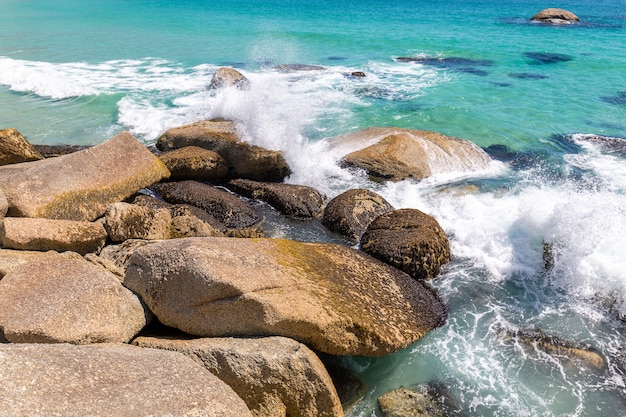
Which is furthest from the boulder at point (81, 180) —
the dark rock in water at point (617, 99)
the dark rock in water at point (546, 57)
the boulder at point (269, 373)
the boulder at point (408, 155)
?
the dark rock in water at point (546, 57)

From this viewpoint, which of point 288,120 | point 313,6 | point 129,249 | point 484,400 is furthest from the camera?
point 313,6

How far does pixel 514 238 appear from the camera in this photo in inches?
343

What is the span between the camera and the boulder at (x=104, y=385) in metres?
3.20

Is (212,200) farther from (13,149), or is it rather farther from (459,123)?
(459,123)

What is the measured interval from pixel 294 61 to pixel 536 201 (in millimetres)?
19131

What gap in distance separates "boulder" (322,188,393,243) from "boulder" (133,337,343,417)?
4017mm

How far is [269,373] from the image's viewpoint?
15.4ft

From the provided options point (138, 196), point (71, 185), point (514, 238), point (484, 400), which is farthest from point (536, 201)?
point (71, 185)

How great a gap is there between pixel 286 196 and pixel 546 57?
21731mm

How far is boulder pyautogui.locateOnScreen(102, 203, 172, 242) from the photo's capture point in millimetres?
7367

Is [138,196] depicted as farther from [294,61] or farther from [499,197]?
[294,61]

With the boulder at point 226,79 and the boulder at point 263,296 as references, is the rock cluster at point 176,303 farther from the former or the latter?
the boulder at point 226,79

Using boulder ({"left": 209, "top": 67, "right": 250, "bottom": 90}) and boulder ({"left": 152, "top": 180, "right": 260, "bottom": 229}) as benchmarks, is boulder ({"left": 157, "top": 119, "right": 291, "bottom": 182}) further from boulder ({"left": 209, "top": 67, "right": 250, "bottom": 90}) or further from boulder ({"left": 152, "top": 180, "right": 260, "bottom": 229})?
boulder ({"left": 209, "top": 67, "right": 250, "bottom": 90})

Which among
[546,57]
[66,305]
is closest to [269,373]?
[66,305]
